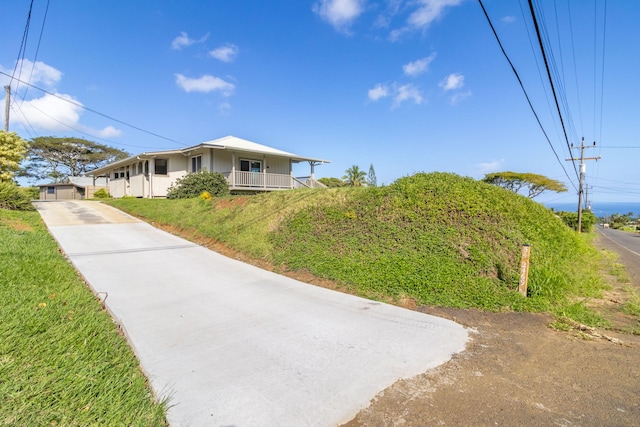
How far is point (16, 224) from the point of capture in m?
9.12

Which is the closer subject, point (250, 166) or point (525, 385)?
point (525, 385)

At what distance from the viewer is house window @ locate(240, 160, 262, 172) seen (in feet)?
66.0

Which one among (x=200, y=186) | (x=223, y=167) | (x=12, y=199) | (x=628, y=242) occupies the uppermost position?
(x=223, y=167)

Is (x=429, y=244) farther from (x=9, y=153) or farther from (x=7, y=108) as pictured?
(x=7, y=108)

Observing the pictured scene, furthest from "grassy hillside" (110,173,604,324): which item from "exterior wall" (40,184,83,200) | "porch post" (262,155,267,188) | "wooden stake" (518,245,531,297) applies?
"exterior wall" (40,184,83,200)

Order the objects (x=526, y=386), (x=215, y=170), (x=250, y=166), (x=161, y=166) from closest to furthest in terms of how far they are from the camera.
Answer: (x=526, y=386), (x=215, y=170), (x=250, y=166), (x=161, y=166)

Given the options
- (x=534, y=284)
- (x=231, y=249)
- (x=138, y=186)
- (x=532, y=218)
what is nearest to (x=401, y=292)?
(x=534, y=284)

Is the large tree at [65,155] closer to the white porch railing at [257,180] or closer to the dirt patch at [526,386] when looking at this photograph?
the white porch railing at [257,180]

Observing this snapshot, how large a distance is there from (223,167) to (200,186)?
3.90 m

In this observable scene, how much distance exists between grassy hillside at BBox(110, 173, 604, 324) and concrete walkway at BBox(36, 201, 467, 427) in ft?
2.69

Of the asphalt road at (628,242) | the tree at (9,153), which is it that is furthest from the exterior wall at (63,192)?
the asphalt road at (628,242)

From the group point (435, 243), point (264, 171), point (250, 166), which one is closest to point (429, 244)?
point (435, 243)

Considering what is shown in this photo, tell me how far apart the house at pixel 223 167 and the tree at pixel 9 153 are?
17.6 ft

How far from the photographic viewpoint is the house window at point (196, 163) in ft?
63.6
